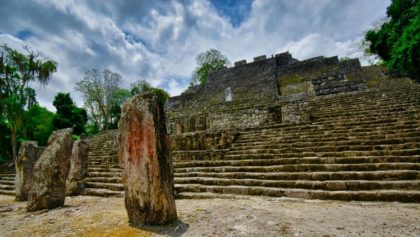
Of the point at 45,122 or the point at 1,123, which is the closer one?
the point at 1,123

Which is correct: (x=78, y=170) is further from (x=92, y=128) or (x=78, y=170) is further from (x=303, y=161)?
(x=92, y=128)

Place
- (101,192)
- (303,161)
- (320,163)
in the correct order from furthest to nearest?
(101,192) < (303,161) < (320,163)

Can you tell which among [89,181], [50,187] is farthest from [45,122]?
[50,187]

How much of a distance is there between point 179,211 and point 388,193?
3100 millimetres

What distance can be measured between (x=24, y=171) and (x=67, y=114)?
724 inches

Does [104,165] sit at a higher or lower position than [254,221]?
higher

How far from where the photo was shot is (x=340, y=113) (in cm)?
809

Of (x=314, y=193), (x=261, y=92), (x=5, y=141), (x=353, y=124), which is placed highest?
(x=261, y=92)

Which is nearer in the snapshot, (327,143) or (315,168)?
(315,168)

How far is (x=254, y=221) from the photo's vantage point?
102 inches

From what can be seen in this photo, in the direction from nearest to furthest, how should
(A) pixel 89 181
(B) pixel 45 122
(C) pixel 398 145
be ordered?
(C) pixel 398 145 < (A) pixel 89 181 < (B) pixel 45 122

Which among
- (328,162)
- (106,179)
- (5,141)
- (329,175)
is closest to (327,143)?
(328,162)

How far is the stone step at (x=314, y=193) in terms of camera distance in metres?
3.22

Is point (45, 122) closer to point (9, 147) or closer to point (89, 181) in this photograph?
point (9, 147)
